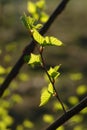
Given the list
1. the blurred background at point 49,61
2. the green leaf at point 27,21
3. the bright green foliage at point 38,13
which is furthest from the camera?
the blurred background at point 49,61

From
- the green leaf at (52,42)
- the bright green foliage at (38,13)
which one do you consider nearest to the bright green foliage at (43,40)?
the green leaf at (52,42)

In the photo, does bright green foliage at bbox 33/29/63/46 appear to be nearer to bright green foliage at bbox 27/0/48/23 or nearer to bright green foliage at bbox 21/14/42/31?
bright green foliage at bbox 21/14/42/31

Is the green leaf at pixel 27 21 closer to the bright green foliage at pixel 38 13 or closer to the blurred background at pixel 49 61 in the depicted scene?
the bright green foliage at pixel 38 13

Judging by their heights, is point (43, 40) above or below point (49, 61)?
above

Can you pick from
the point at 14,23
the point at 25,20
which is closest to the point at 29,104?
the point at 14,23

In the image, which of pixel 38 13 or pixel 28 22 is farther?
pixel 38 13

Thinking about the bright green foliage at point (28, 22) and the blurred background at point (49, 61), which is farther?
the blurred background at point (49, 61)

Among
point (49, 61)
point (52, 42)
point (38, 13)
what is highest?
point (52, 42)

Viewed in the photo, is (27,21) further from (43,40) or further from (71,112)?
(71,112)

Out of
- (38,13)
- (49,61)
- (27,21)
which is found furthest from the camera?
(49,61)

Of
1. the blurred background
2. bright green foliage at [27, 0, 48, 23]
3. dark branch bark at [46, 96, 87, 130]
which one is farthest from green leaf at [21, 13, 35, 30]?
the blurred background

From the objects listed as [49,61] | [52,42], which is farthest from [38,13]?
[49,61]

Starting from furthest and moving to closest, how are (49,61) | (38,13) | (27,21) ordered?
(49,61), (38,13), (27,21)
